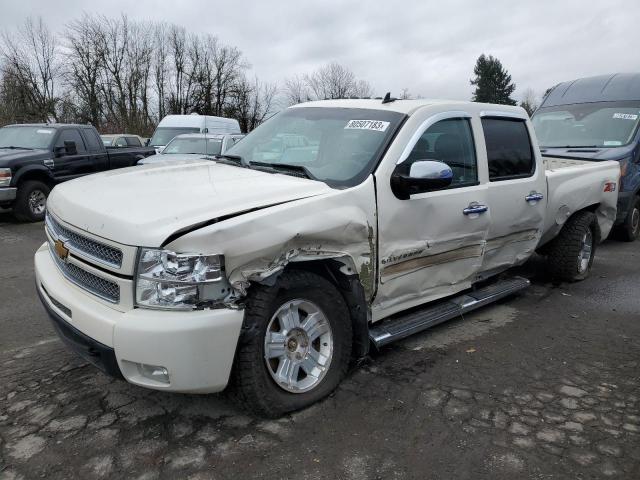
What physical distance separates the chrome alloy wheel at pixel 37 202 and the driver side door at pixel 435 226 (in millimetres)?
8669

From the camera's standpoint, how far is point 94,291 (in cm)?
285

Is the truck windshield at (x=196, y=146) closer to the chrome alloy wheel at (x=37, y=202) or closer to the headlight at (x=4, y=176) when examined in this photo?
the chrome alloy wheel at (x=37, y=202)

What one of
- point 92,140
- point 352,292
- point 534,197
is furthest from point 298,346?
point 92,140

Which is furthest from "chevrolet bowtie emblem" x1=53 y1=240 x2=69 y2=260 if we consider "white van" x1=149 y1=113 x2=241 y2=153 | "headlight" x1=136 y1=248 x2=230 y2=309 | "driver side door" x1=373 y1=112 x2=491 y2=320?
"white van" x1=149 y1=113 x2=241 y2=153

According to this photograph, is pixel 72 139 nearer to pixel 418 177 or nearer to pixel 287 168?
pixel 287 168

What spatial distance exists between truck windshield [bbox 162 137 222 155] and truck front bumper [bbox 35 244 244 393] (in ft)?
32.2

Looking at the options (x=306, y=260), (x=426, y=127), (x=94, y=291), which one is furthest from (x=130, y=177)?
(x=426, y=127)

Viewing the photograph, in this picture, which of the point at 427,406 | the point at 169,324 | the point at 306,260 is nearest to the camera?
the point at 169,324

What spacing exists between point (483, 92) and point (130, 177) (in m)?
65.1

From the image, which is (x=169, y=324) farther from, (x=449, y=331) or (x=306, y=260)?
(x=449, y=331)

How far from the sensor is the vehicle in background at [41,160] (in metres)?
9.74

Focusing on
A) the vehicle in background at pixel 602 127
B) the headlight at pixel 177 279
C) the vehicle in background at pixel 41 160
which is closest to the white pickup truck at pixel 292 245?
the headlight at pixel 177 279

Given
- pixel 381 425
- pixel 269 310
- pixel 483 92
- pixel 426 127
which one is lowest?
pixel 381 425

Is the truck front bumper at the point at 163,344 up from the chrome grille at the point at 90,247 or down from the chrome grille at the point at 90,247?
down
